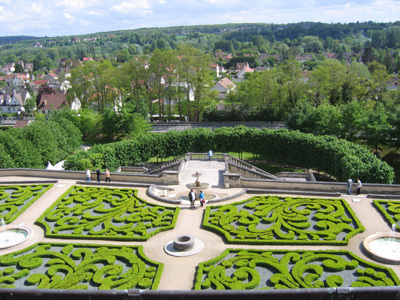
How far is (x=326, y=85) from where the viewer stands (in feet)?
261

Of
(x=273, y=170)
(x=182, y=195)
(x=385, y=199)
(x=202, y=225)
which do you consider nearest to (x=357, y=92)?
(x=273, y=170)

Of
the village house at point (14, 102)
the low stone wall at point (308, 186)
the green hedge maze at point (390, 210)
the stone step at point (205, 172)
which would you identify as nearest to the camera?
the green hedge maze at point (390, 210)

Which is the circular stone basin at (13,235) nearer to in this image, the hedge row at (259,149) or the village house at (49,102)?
the hedge row at (259,149)

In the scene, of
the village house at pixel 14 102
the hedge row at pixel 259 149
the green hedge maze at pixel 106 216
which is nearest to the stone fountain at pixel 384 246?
the hedge row at pixel 259 149

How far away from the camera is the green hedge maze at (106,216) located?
2897 cm

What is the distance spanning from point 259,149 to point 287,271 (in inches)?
1441

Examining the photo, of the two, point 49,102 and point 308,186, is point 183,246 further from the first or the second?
point 49,102

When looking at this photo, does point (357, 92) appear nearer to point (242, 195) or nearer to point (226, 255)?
point (242, 195)

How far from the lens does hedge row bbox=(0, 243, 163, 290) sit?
73.5ft

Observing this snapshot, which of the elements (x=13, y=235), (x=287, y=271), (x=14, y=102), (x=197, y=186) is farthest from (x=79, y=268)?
(x=14, y=102)

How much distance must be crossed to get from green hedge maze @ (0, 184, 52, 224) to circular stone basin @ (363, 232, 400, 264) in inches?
1106

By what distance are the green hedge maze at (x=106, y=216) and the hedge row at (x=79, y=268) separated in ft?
6.52

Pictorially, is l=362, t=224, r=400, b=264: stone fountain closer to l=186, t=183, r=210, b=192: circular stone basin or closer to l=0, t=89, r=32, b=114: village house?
l=186, t=183, r=210, b=192: circular stone basin

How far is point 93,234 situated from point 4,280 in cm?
703
